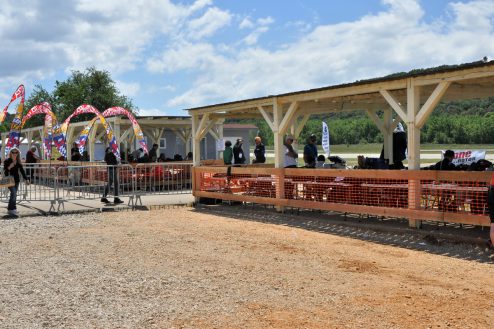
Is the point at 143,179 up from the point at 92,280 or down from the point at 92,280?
up

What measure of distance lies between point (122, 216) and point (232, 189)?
311 cm

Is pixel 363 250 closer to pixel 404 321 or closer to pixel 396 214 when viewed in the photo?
pixel 396 214

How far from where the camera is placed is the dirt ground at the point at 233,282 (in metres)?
5.40

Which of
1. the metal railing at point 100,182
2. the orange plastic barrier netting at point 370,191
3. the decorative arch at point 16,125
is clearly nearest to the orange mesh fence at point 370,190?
the orange plastic barrier netting at point 370,191

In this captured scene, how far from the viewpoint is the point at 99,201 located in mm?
16484

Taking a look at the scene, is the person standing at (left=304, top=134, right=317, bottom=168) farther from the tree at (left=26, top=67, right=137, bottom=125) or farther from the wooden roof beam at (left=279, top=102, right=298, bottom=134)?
the tree at (left=26, top=67, right=137, bottom=125)

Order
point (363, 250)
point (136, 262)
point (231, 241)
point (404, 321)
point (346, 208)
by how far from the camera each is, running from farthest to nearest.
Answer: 1. point (346, 208)
2. point (231, 241)
3. point (363, 250)
4. point (136, 262)
5. point (404, 321)

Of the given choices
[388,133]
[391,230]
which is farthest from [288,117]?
[388,133]

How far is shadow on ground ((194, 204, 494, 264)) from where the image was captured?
8914mm

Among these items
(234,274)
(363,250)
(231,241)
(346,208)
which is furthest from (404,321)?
(346,208)

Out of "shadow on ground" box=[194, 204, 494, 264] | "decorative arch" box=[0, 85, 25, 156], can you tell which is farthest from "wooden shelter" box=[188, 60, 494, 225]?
"decorative arch" box=[0, 85, 25, 156]

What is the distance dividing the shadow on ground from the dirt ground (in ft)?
1.26

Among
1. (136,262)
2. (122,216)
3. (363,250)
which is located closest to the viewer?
(136,262)

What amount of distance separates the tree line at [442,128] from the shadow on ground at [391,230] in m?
41.7
